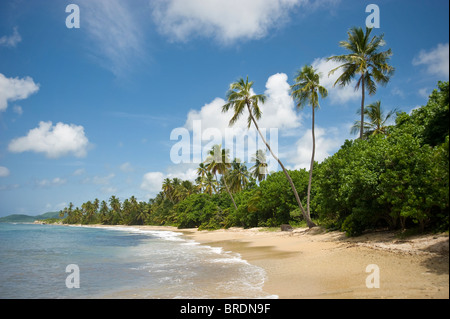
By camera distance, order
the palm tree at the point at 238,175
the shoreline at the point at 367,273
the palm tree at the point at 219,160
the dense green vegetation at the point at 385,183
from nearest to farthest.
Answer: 1. the shoreline at the point at 367,273
2. the dense green vegetation at the point at 385,183
3. the palm tree at the point at 219,160
4. the palm tree at the point at 238,175

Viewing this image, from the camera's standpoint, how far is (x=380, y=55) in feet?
62.1

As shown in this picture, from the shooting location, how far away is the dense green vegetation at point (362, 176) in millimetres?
8875

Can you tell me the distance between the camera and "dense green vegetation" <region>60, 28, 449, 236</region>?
8.88m

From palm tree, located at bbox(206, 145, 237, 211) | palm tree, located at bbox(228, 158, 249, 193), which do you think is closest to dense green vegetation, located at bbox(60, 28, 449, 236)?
palm tree, located at bbox(206, 145, 237, 211)

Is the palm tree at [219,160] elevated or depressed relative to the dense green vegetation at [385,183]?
elevated

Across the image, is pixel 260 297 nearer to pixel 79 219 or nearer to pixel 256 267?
pixel 256 267

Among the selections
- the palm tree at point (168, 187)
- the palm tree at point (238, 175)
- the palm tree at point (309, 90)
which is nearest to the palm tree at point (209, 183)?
the palm tree at point (238, 175)

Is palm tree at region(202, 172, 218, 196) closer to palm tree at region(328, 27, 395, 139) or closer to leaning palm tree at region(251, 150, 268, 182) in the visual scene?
leaning palm tree at region(251, 150, 268, 182)

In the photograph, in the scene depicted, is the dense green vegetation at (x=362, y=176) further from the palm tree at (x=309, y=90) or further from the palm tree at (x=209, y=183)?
the palm tree at (x=209, y=183)

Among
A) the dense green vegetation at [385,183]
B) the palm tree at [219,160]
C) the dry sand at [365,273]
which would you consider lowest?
the dry sand at [365,273]

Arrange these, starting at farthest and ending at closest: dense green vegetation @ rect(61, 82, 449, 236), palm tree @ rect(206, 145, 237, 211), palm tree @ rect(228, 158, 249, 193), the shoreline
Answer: palm tree @ rect(228, 158, 249, 193), palm tree @ rect(206, 145, 237, 211), dense green vegetation @ rect(61, 82, 449, 236), the shoreline
